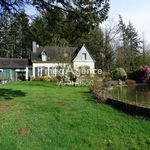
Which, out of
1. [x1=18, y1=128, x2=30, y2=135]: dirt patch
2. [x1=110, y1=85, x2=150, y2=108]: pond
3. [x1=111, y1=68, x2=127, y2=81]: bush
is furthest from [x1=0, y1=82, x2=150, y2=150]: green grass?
[x1=111, y1=68, x2=127, y2=81]: bush

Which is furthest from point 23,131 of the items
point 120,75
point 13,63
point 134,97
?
point 13,63

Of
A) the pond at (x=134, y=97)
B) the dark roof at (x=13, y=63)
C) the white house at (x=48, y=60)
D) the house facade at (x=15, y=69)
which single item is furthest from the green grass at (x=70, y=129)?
the dark roof at (x=13, y=63)

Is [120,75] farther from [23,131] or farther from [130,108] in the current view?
[23,131]

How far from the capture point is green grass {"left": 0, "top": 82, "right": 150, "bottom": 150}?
384 inches

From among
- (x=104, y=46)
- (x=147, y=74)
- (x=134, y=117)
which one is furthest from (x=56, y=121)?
(x=104, y=46)

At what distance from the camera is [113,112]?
48.3ft

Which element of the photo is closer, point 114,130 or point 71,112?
point 114,130

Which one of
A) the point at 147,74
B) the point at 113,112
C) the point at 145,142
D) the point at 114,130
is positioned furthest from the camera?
the point at 147,74

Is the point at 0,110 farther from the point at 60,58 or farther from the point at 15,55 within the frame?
the point at 15,55

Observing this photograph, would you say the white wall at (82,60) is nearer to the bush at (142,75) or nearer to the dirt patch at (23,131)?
the bush at (142,75)

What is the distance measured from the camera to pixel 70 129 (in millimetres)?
11273

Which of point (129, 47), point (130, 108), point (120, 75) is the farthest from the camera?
point (129, 47)

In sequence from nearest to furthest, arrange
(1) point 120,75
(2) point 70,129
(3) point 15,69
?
(2) point 70,129, (1) point 120,75, (3) point 15,69

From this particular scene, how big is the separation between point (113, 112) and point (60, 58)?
2757 cm
